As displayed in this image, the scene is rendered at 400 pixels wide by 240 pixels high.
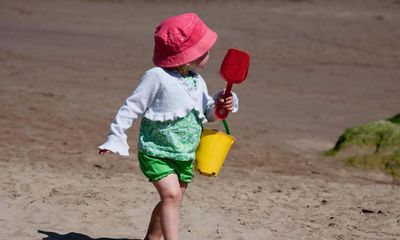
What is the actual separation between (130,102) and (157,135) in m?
0.22

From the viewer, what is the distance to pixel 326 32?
16.7 meters

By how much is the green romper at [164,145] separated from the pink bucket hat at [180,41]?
14 centimetres

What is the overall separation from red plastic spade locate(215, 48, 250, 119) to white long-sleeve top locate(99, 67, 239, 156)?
0.34 ft

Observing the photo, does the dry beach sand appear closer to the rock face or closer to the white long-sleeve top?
the rock face

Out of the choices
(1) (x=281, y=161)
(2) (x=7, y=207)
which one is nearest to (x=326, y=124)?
(1) (x=281, y=161)

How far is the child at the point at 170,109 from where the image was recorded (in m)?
4.59

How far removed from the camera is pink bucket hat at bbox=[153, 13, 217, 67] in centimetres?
458

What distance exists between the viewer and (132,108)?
15.0 ft

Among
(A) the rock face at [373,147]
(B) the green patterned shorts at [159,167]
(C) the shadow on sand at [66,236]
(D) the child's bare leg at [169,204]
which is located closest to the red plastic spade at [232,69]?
(B) the green patterned shorts at [159,167]

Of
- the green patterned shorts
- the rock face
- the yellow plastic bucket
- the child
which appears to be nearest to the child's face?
the child

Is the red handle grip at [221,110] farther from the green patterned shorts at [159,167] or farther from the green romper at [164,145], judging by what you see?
the green patterned shorts at [159,167]

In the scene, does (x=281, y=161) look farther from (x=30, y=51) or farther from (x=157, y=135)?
(x=30, y=51)

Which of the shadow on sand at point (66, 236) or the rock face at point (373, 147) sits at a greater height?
the shadow on sand at point (66, 236)

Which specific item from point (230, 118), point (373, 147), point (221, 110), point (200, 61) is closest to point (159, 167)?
point (221, 110)
